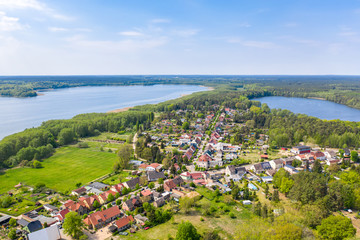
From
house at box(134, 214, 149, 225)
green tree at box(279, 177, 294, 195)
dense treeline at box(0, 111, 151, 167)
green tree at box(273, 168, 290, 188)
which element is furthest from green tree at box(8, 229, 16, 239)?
green tree at box(273, 168, 290, 188)

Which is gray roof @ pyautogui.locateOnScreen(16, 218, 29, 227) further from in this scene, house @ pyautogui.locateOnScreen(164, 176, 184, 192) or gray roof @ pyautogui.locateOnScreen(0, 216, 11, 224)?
house @ pyautogui.locateOnScreen(164, 176, 184, 192)

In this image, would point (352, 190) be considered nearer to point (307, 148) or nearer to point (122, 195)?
point (307, 148)

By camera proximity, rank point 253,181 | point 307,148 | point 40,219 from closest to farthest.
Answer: point 40,219 < point 253,181 < point 307,148

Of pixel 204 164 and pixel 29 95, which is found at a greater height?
pixel 29 95

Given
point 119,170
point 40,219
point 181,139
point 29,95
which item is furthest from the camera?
point 29,95

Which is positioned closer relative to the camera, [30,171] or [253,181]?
[253,181]

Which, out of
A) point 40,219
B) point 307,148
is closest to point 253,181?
point 307,148

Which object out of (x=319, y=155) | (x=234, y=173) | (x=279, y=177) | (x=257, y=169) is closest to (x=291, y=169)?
(x=257, y=169)
